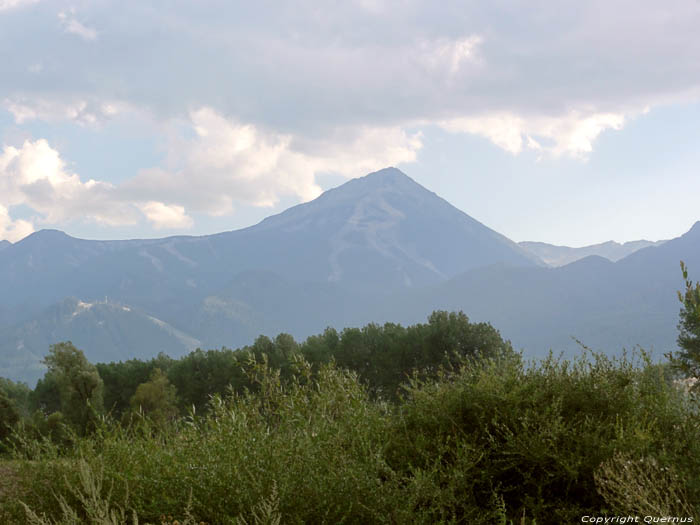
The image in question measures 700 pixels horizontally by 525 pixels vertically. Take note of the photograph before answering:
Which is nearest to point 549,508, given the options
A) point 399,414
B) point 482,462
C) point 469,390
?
point 482,462

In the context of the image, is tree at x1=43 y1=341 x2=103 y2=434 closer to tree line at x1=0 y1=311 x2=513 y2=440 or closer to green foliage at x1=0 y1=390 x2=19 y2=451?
green foliage at x1=0 y1=390 x2=19 y2=451

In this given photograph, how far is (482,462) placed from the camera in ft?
21.2

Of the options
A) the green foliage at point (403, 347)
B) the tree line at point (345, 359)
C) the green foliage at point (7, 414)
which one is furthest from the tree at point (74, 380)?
the green foliage at point (403, 347)

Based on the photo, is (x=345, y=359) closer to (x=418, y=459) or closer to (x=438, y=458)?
(x=418, y=459)

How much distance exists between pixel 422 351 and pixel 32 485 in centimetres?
3801

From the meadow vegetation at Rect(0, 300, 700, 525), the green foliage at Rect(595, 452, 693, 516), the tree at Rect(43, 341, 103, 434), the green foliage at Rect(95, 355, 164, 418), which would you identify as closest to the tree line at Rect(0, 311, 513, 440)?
the green foliage at Rect(95, 355, 164, 418)

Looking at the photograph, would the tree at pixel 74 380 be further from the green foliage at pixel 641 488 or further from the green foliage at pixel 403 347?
the green foliage at pixel 641 488

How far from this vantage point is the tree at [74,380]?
30469mm

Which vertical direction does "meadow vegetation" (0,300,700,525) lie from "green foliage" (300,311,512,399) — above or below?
above

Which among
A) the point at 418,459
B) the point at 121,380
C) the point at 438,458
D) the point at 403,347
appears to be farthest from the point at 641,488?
the point at 121,380

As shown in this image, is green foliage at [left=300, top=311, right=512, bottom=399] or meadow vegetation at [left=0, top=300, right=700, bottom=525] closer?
meadow vegetation at [left=0, top=300, right=700, bottom=525]

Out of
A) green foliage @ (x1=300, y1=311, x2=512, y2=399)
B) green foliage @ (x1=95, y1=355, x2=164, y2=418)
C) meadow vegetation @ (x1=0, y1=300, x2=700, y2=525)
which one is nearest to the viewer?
meadow vegetation @ (x1=0, y1=300, x2=700, y2=525)

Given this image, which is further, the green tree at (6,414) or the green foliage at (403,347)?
the green foliage at (403,347)

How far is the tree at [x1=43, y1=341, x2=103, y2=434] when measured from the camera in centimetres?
3047
